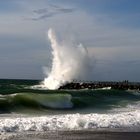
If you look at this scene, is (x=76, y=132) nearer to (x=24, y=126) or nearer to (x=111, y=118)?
(x=24, y=126)

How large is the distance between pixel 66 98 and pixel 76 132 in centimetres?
1702

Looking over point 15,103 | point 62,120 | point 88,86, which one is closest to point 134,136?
point 62,120

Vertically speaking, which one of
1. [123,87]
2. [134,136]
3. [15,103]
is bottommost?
[134,136]

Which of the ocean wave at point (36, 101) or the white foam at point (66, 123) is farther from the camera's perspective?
the ocean wave at point (36, 101)

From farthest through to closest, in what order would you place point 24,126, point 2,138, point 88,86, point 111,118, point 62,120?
point 88,86 → point 111,118 → point 62,120 → point 24,126 → point 2,138

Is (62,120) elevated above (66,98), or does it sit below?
below

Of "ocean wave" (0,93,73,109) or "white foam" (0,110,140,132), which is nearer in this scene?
"white foam" (0,110,140,132)

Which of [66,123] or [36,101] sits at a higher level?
[36,101]

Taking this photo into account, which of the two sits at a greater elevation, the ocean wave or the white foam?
the ocean wave

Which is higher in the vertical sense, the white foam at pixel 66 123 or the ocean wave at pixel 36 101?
the ocean wave at pixel 36 101

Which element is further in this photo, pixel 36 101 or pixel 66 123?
Result: pixel 36 101

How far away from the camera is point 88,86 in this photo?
212 ft

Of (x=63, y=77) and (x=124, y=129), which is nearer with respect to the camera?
(x=124, y=129)

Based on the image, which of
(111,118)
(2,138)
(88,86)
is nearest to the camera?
(2,138)
